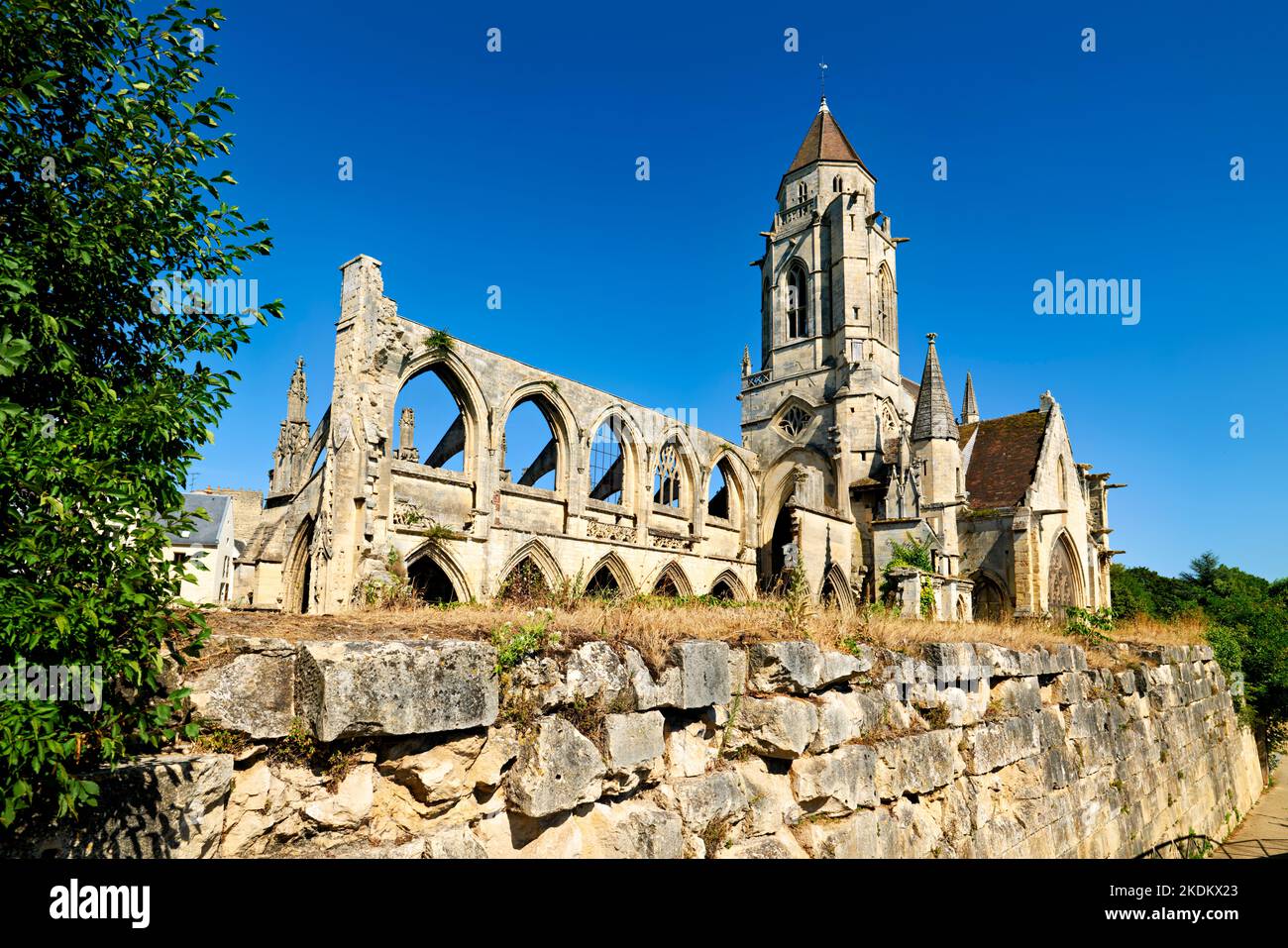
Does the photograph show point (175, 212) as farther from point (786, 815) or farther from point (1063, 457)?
point (1063, 457)

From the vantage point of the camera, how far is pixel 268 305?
11.0ft

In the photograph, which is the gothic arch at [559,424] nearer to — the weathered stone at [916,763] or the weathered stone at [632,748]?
the weathered stone at [916,763]

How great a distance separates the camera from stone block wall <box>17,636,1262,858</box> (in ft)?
10.5

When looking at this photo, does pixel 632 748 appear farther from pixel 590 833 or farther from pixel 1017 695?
pixel 1017 695

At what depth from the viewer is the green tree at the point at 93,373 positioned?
2441mm

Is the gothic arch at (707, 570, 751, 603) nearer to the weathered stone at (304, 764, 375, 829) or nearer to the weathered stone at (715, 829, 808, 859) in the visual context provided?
the weathered stone at (715, 829, 808, 859)

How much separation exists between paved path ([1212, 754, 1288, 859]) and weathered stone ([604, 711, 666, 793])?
11077mm

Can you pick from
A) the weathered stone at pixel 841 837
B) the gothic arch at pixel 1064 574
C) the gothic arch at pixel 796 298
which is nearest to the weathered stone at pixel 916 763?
the weathered stone at pixel 841 837

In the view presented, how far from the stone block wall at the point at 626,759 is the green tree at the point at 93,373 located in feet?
1.14

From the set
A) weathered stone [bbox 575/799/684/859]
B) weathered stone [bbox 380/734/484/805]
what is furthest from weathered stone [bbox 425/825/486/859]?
weathered stone [bbox 575/799/684/859]

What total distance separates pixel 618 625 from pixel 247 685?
217cm

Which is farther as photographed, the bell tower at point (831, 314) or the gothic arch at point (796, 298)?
the gothic arch at point (796, 298)
